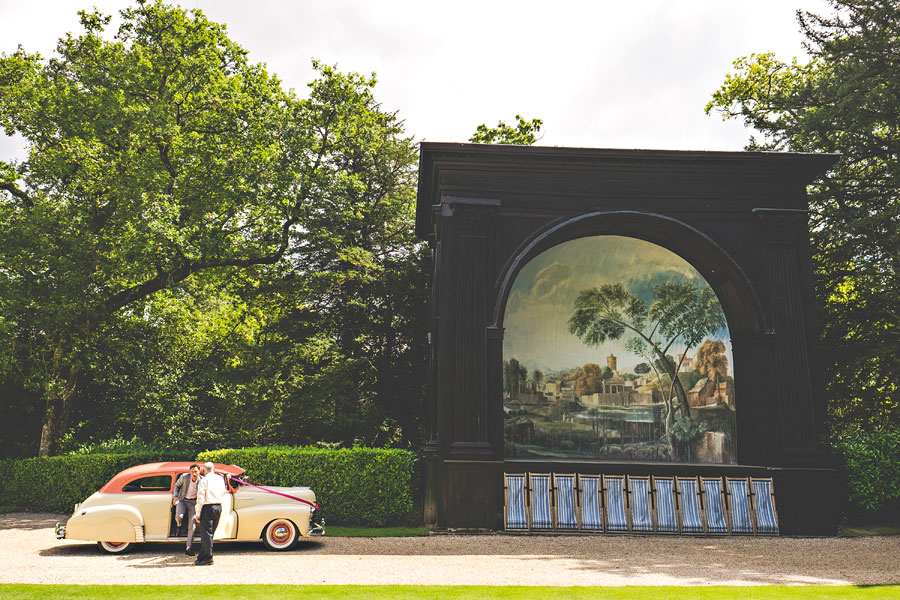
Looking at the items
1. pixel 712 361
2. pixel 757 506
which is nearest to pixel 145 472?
pixel 757 506

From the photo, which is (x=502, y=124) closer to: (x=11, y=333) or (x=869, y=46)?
(x=869, y=46)

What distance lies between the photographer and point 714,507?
13.8m

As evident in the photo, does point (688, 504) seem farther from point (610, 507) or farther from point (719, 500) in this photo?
point (610, 507)

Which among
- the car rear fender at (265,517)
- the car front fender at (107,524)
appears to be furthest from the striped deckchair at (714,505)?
the car front fender at (107,524)

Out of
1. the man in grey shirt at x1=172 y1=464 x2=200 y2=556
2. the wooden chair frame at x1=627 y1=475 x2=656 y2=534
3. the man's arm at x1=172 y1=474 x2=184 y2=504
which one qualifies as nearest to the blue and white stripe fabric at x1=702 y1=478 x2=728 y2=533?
the wooden chair frame at x1=627 y1=475 x2=656 y2=534

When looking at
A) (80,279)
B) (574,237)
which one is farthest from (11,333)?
(574,237)

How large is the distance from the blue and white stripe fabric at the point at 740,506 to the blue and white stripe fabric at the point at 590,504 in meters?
2.77

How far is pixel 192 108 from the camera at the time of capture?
2136 centimetres

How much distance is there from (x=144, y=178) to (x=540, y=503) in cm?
1421

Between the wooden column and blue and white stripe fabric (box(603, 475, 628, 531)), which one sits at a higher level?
the wooden column

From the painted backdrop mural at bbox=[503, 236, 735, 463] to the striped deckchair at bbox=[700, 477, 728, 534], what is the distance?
246cm

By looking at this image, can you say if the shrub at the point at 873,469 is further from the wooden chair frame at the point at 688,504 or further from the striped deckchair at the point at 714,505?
the wooden chair frame at the point at 688,504

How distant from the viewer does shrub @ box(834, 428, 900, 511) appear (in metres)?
14.4

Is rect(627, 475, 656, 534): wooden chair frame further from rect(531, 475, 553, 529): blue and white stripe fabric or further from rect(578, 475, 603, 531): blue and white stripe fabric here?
rect(531, 475, 553, 529): blue and white stripe fabric
